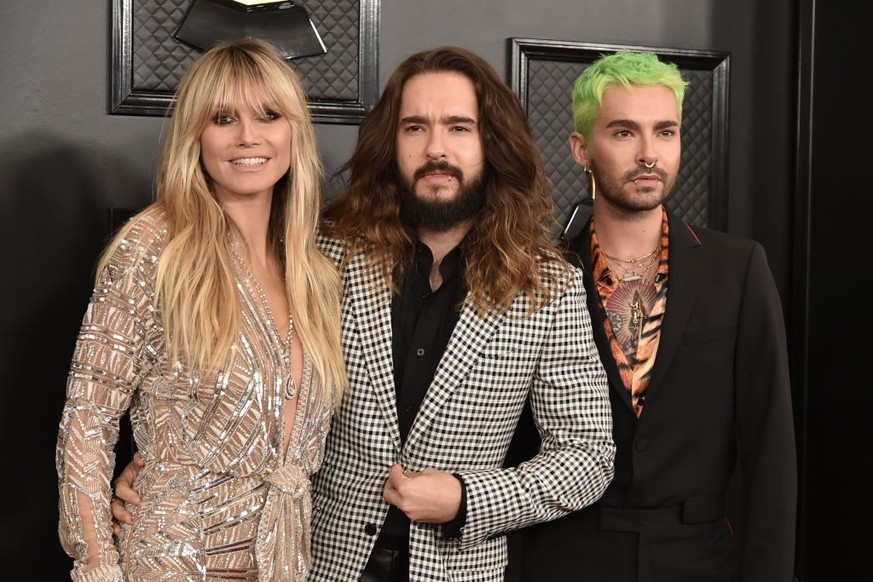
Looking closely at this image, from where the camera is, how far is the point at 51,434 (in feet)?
10.2

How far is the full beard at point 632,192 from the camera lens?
2.59 m

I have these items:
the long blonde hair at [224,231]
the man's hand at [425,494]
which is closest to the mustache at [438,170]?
the long blonde hair at [224,231]

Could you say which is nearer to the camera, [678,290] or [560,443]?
[560,443]

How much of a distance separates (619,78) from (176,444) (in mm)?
1400

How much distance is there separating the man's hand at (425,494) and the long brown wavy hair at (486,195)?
1.50ft

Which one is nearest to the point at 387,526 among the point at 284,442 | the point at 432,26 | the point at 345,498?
the point at 345,498

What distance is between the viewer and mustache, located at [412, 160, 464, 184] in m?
2.49

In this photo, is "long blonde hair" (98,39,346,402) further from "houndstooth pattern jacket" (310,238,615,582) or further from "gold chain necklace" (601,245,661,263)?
"gold chain necklace" (601,245,661,263)

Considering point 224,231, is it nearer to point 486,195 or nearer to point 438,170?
point 438,170

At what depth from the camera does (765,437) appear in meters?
2.52

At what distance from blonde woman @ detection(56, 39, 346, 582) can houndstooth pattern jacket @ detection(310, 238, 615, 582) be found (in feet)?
0.26

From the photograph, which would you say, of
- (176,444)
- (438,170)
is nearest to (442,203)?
(438,170)

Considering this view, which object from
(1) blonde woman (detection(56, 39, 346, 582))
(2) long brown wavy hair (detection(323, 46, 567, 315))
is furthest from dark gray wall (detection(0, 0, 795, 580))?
(1) blonde woman (detection(56, 39, 346, 582))

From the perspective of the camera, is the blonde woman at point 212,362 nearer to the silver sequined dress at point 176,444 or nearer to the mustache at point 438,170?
the silver sequined dress at point 176,444
